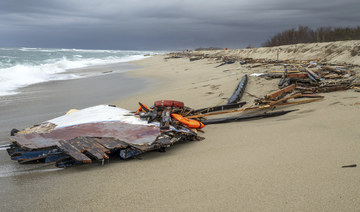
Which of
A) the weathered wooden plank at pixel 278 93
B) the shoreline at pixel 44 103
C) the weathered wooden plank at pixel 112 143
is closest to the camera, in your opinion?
the weathered wooden plank at pixel 112 143

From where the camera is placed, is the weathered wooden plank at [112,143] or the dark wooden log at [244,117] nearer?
the weathered wooden plank at [112,143]

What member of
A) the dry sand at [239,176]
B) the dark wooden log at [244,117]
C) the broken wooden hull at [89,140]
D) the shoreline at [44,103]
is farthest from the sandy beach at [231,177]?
the shoreline at [44,103]

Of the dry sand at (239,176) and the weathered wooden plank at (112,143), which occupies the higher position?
the weathered wooden plank at (112,143)

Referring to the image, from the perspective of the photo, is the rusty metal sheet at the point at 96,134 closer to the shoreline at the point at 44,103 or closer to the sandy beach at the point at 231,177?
the sandy beach at the point at 231,177

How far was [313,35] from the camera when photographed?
3712 centimetres

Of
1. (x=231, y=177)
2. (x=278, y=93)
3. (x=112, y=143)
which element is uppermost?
(x=278, y=93)

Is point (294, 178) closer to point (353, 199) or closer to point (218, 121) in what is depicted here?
point (353, 199)

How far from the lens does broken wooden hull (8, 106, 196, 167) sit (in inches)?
162

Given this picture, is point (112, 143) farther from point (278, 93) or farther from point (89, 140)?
point (278, 93)

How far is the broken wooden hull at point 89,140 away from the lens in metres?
4.12

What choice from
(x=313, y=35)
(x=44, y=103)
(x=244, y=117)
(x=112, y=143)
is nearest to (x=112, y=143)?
(x=112, y=143)

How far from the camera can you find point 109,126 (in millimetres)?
5262

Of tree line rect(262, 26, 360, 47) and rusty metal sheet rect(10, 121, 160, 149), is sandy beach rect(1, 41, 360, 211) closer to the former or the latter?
rusty metal sheet rect(10, 121, 160, 149)

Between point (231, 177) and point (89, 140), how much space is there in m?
2.47
